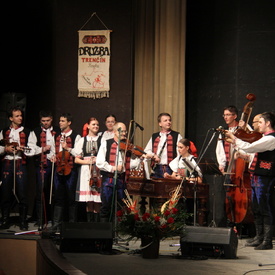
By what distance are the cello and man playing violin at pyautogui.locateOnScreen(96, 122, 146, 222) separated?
1191mm

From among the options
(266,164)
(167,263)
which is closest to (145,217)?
(167,263)

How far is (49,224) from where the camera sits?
9688 millimetres

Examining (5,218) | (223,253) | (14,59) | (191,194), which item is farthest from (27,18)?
(223,253)

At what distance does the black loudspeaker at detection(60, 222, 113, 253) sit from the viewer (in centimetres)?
676

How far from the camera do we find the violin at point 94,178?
29.1 feet

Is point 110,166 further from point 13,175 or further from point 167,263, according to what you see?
point 167,263

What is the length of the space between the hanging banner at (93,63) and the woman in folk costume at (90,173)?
1.26 meters

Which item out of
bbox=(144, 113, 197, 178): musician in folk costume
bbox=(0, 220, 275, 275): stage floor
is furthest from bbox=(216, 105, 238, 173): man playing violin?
bbox=(0, 220, 275, 275): stage floor

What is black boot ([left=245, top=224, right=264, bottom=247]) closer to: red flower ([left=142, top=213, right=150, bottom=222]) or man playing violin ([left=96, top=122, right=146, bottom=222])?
man playing violin ([left=96, top=122, right=146, bottom=222])

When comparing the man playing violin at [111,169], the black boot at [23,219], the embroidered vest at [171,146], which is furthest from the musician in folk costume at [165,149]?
the black boot at [23,219]

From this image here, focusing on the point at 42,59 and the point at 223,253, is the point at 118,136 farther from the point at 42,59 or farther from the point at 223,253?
the point at 42,59

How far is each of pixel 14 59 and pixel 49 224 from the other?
2.92 m

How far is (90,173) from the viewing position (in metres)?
8.95

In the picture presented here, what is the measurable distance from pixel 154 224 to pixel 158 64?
4.39m
